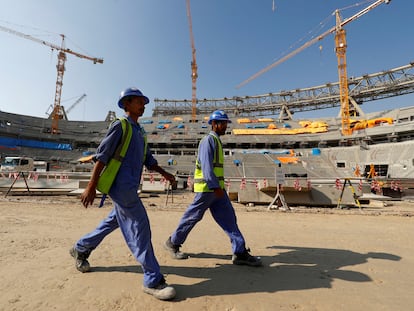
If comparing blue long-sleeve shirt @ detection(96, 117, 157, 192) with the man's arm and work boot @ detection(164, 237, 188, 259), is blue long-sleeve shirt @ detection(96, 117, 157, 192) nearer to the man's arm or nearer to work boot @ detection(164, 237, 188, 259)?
the man's arm

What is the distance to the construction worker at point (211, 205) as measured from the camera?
270cm

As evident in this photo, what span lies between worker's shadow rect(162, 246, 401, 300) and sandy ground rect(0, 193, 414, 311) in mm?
10

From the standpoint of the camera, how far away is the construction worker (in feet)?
8.86

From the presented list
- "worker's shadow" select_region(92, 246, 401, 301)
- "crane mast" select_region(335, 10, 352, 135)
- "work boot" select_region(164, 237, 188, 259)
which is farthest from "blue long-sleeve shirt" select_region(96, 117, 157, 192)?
"crane mast" select_region(335, 10, 352, 135)

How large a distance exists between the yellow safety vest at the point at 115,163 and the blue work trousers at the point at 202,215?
1.10m

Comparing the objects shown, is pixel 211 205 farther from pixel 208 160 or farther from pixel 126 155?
pixel 126 155

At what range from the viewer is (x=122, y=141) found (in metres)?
2.14

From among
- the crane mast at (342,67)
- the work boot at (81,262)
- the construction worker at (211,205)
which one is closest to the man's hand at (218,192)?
the construction worker at (211,205)

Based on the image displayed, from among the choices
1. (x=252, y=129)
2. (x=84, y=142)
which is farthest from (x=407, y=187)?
(x=84, y=142)

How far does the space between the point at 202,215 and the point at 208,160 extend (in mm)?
747

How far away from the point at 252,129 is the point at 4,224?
46.9m

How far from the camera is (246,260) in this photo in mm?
2705

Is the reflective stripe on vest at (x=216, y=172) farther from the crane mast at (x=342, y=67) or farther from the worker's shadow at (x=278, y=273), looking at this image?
the crane mast at (x=342, y=67)

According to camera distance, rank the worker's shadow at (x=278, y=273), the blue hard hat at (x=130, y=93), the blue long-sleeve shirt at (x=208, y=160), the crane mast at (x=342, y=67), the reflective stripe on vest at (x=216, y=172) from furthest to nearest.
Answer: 1. the crane mast at (x=342, y=67)
2. the reflective stripe on vest at (x=216, y=172)
3. the blue long-sleeve shirt at (x=208, y=160)
4. the blue hard hat at (x=130, y=93)
5. the worker's shadow at (x=278, y=273)
